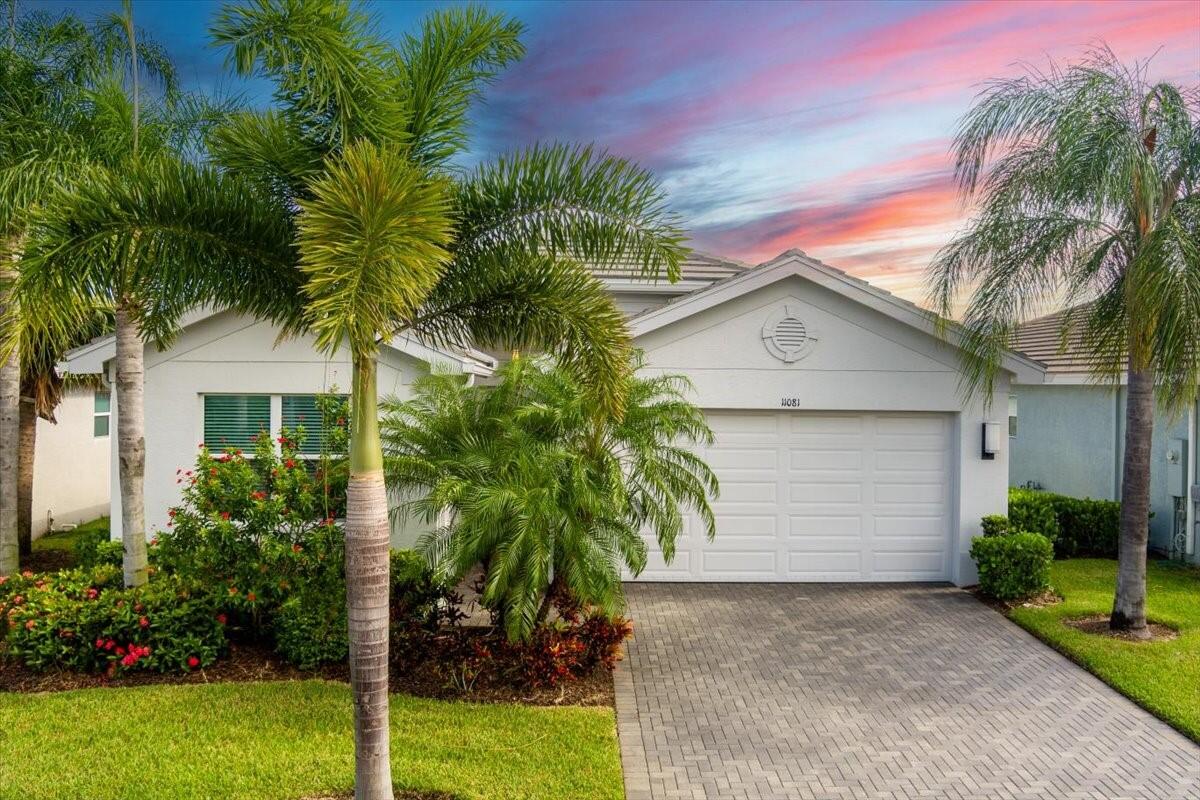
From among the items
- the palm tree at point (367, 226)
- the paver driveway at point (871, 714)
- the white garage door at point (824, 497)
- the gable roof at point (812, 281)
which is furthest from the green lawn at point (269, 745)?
the gable roof at point (812, 281)

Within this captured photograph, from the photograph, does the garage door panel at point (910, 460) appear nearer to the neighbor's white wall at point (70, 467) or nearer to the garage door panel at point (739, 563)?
the garage door panel at point (739, 563)

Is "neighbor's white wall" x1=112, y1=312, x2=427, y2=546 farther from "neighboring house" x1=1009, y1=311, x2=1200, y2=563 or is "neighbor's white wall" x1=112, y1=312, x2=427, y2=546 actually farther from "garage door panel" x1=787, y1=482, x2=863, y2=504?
"neighboring house" x1=1009, y1=311, x2=1200, y2=563

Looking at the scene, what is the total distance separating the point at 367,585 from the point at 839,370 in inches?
337

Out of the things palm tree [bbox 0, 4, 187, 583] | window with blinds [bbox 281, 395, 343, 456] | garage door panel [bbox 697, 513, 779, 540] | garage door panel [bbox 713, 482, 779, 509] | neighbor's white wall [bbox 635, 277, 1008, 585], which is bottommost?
garage door panel [bbox 697, 513, 779, 540]

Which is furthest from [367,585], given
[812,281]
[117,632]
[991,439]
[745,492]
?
[991,439]

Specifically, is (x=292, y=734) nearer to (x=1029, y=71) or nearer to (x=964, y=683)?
(x=964, y=683)

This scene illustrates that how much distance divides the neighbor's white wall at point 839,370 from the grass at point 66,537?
1082cm

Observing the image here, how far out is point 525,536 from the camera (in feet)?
26.2

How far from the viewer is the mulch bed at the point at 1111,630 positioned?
400 inches

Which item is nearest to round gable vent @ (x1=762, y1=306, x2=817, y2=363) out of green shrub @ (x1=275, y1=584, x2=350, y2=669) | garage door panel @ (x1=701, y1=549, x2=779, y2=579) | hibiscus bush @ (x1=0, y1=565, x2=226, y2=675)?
garage door panel @ (x1=701, y1=549, x2=779, y2=579)

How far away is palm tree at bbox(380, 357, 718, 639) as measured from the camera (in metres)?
8.07

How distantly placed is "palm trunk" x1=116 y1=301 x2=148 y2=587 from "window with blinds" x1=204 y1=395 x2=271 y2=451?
1.91 m

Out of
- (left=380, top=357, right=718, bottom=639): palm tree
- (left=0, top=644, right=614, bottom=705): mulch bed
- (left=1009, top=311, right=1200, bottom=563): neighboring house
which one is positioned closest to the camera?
(left=380, top=357, right=718, bottom=639): palm tree

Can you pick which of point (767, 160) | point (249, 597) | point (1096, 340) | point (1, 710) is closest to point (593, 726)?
point (249, 597)
